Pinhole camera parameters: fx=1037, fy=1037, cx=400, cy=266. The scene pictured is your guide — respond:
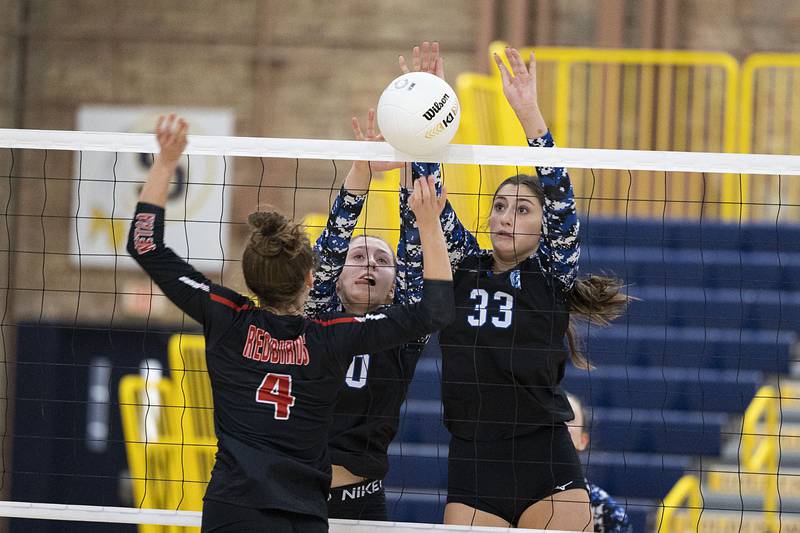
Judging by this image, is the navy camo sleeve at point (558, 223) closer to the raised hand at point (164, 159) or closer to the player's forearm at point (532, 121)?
the player's forearm at point (532, 121)

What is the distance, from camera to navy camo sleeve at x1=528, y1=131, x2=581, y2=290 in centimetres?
344

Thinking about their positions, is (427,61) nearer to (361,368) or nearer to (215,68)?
(361,368)

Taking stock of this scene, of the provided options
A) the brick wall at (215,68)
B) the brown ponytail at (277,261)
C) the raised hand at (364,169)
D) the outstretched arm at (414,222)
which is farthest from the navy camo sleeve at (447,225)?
the brick wall at (215,68)

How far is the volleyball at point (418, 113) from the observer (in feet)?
10.5

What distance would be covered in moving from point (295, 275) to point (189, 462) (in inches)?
166

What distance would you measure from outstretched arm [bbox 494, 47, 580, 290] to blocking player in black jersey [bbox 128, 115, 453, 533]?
559mm

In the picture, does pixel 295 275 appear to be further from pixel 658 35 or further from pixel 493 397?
pixel 658 35

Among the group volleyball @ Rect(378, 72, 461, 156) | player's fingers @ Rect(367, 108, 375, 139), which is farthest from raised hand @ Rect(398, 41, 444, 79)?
volleyball @ Rect(378, 72, 461, 156)

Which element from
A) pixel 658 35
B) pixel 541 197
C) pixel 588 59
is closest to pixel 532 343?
pixel 541 197

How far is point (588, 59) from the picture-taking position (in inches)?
332

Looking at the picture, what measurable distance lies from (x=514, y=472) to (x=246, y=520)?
3.64 feet

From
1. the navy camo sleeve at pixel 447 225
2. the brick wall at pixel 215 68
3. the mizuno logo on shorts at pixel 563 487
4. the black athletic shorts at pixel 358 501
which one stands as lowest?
the black athletic shorts at pixel 358 501

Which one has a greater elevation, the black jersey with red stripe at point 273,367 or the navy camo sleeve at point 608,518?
the black jersey with red stripe at point 273,367

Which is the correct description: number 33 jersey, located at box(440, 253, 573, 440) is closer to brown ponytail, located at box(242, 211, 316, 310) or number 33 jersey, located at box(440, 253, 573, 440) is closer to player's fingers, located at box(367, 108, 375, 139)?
player's fingers, located at box(367, 108, 375, 139)
